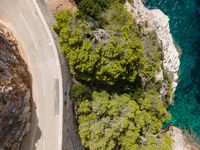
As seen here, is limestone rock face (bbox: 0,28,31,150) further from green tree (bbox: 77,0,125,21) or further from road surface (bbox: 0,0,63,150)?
green tree (bbox: 77,0,125,21)

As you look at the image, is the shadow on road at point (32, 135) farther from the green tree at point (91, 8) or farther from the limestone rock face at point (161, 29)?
the limestone rock face at point (161, 29)

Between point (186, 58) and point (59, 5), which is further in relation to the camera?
point (186, 58)

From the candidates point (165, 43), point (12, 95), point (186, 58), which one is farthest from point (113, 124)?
point (186, 58)

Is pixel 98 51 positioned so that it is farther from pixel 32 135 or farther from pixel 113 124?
pixel 32 135

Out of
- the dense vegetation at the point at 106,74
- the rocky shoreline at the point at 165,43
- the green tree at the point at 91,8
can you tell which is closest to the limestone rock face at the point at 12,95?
the dense vegetation at the point at 106,74

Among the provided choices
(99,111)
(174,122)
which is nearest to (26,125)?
(99,111)
